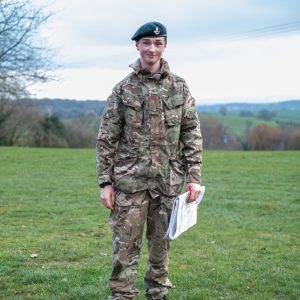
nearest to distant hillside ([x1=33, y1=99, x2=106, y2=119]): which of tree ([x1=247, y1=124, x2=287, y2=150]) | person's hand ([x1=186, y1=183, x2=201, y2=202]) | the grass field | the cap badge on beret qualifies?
tree ([x1=247, y1=124, x2=287, y2=150])

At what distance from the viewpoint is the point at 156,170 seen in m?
4.79

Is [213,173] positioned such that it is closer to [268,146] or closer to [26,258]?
[26,258]

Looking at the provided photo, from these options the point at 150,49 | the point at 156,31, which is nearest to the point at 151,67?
the point at 150,49

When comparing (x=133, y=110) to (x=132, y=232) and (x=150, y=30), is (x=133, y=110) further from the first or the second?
(x=132, y=232)

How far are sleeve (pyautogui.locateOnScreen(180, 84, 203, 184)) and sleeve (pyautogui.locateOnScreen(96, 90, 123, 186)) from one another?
0.56 m

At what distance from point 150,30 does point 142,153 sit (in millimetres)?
990

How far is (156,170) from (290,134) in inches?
1902

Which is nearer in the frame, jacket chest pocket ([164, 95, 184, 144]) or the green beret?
the green beret

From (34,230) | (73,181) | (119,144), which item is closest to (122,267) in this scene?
(119,144)

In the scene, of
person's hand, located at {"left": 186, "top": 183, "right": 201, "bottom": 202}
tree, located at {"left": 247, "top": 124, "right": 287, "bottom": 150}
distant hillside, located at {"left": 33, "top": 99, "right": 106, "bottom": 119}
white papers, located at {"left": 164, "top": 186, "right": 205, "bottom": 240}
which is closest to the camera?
white papers, located at {"left": 164, "top": 186, "right": 205, "bottom": 240}

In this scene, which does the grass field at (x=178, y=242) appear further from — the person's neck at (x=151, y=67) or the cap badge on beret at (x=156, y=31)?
the cap badge on beret at (x=156, y=31)

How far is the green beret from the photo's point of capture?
4652 millimetres

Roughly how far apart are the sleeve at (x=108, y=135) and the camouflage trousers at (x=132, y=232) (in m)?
0.21

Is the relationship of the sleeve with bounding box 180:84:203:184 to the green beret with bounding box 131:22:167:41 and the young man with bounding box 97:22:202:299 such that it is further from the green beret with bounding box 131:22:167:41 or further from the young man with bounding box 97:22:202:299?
the green beret with bounding box 131:22:167:41
